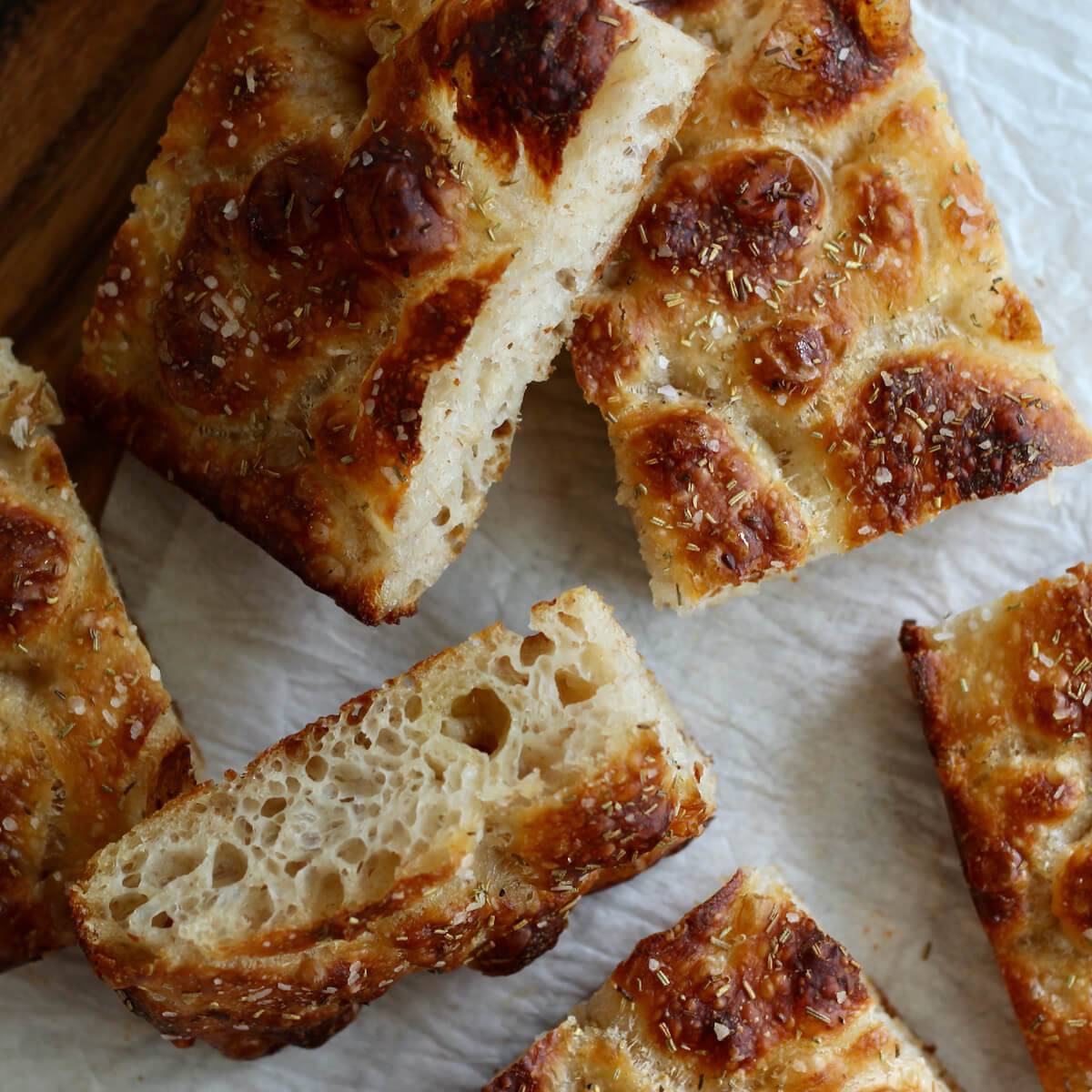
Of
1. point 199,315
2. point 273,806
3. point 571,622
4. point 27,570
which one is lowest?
point 273,806

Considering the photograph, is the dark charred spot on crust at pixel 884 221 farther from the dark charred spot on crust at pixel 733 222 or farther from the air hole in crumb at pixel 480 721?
the air hole in crumb at pixel 480 721

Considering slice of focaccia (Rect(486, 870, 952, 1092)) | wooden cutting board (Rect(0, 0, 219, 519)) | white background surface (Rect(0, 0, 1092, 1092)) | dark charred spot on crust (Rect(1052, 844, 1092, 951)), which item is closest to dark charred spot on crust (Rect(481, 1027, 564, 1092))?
slice of focaccia (Rect(486, 870, 952, 1092))

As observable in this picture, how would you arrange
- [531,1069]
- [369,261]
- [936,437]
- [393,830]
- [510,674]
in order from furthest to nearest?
[936,437]
[531,1069]
[369,261]
[510,674]
[393,830]

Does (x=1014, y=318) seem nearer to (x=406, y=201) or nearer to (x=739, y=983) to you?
(x=406, y=201)

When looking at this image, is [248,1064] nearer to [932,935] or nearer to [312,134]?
[932,935]

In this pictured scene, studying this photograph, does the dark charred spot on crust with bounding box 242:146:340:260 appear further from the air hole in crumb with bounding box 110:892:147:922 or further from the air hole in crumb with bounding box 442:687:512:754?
the air hole in crumb with bounding box 110:892:147:922

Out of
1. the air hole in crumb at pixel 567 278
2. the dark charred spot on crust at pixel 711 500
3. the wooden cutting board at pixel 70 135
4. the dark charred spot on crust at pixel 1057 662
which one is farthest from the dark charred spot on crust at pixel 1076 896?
the wooden cutting board at pixel 70 135

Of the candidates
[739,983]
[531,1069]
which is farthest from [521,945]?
[739,983]

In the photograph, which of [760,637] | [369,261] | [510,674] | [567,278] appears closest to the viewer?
[510,674]
